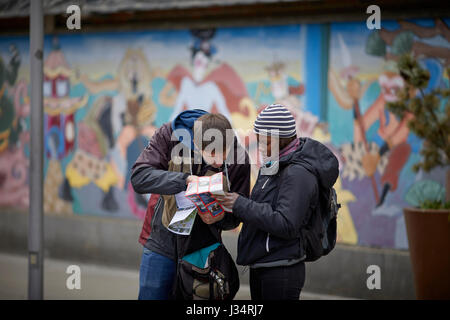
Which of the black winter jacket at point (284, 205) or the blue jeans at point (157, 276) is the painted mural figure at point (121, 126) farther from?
the black winter jacket at point (284, 205)

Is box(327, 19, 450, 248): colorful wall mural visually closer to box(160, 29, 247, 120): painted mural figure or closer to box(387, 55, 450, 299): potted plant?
box(387, 55, 450, 299): potted plant

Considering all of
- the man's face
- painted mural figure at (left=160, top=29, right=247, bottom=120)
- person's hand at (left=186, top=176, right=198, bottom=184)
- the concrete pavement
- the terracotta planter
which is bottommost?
the concrete pavement

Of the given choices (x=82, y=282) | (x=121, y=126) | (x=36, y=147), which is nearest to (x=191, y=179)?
(x=36, y=147)

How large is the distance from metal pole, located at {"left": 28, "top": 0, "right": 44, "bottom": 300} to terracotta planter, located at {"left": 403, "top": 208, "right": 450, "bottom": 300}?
3.53 meters

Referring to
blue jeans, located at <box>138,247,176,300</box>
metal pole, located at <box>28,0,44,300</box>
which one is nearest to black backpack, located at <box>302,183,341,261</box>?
blue jeans, located at <box>138,247,176,300</box>

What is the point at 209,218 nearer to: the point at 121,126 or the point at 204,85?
the point at 204,85

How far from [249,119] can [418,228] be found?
8.96 ft

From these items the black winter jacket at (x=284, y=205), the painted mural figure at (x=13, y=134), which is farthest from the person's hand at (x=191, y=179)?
the painted mural figure at (x=13, y=134)

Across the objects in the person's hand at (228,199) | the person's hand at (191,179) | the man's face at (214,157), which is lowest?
the person's hand at (228,199)

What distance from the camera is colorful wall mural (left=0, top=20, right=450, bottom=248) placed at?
23.1ft

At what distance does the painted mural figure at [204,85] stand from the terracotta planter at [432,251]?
9.64 ft

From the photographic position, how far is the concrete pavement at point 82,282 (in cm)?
698

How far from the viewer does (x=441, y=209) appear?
19.7 feet

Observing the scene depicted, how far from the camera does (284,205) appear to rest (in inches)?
138
